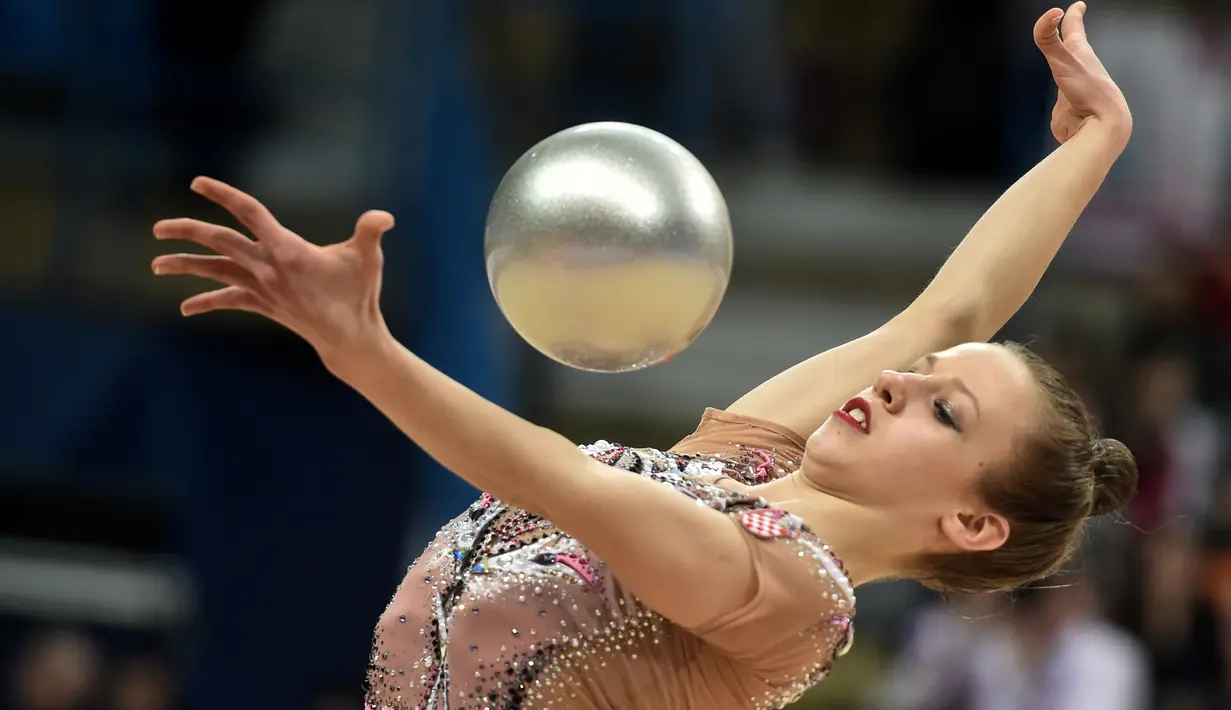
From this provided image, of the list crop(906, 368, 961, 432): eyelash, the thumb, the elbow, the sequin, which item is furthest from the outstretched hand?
the thumb

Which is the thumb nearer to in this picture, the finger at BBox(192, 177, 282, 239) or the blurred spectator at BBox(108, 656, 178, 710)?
the finger at BBox(192, 177, 282, 239)

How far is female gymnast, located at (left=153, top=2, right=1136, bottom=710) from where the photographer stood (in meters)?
1.34

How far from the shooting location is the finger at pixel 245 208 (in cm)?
127

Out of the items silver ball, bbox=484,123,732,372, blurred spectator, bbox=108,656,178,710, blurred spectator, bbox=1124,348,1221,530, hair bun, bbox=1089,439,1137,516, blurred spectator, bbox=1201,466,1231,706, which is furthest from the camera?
blurred spectator, bbox=108,656,178,710

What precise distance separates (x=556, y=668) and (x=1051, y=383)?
2.05 ft

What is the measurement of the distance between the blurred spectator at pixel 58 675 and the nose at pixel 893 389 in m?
3.25

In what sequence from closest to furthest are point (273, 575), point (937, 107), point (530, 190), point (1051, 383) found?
point (530, 190)
point (1051, 383)
point (273, 575)
point (937, 107)

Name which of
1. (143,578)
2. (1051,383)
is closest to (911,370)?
(1051,383)

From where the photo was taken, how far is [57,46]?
4.32m

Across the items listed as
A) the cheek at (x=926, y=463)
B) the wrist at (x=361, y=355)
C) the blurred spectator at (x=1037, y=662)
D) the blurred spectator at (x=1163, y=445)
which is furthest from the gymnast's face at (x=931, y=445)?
the blurred spectator at (x=1163, y=445)

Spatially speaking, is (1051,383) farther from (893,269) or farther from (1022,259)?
(893,269)

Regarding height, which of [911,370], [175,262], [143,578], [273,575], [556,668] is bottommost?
[143,578]

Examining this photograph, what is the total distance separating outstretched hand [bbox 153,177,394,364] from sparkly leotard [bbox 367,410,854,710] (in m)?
0.39

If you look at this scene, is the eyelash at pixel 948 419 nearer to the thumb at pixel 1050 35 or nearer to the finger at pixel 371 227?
the thumb at pixel 1050 35
